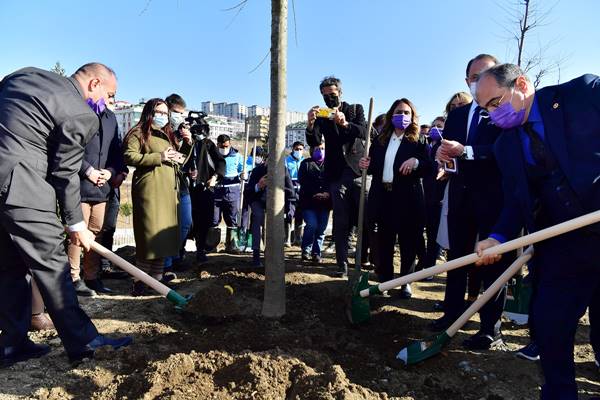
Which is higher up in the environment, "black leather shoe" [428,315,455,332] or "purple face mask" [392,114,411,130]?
"purple face mask" [392,114,411,130]

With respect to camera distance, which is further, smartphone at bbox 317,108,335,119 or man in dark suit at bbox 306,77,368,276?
man in dark suit at bbox 306,77,368,276

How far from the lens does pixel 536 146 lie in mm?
2518

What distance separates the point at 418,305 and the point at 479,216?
1.44 m

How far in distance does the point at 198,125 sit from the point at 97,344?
387cm

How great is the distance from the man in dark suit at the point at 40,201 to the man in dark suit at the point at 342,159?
9.88 feet

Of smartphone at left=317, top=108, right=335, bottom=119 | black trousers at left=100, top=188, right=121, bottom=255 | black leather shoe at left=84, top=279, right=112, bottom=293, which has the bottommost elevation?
black leather shoe at left=84, top=279, right=112, bottom=293

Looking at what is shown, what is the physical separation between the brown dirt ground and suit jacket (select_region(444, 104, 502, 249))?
0.97 m

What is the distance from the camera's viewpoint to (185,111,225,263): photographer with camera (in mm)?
6234

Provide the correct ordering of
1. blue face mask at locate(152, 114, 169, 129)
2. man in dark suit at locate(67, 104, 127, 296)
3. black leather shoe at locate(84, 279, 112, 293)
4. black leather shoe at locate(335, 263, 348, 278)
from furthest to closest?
black leather shoe at locate(335, 263, 348, 278)
black leather shoe at locate(84, 279, 112, 293)
blue face mask at locate(152, 114, 169, 129)
man in dark suit at locate(67, 104, 127, 296)

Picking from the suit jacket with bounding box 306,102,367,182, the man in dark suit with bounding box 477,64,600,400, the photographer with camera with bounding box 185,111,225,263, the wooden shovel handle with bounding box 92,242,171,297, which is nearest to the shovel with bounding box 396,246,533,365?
the man in dark suit with bounding box 477,64,600,400

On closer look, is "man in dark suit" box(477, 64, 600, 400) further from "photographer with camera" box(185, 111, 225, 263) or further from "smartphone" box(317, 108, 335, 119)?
"photographer with camera" box(185, 111, 225, 263)

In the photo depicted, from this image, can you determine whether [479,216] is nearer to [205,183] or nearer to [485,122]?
[485,122]

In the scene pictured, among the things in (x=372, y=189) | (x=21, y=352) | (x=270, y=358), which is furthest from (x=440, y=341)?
(x=21, y=352)

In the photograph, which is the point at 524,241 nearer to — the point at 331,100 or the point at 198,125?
the point at 331,100
